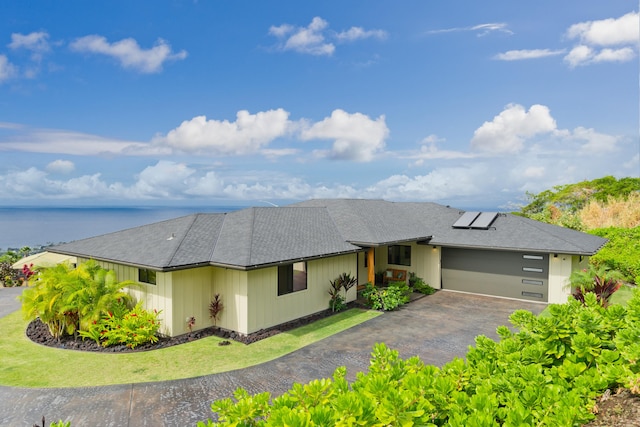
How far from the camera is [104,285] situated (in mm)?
11703

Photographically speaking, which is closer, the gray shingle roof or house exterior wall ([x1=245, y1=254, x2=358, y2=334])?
house exterior wall ([x1=245, y1=254, x2=358, y2=334])

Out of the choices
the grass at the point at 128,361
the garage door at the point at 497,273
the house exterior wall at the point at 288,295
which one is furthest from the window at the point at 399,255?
the grass at the point at 128,361

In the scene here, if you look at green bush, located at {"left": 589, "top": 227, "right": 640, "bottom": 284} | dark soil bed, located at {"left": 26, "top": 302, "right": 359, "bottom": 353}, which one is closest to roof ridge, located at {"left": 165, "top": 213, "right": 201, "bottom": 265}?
dark soil bed, located at {"left": 26, "top": 302, "right": 359, "bottom": 353}

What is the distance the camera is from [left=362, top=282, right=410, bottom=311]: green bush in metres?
15.3

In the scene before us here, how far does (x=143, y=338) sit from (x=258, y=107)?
75.9 ft

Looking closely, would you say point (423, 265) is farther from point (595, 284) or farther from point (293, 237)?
point (293, 237)

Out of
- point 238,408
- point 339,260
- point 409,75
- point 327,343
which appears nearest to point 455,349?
point 327,343

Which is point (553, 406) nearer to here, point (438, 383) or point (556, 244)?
point (438, 383)

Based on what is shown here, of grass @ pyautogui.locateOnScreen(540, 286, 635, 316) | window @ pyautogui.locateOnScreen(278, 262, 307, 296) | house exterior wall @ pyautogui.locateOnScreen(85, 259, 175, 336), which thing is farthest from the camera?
grass @ pyautogui.locateOnScreen(540, 286, 635, 316)

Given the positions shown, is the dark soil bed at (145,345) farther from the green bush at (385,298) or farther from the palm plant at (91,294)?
the green bush at (385,298)

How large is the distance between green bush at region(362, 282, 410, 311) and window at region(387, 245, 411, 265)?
3.95 metres

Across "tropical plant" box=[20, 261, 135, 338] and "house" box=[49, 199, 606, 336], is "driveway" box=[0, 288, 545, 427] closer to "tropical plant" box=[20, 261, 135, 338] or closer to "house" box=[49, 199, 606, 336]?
"tropical plant" box=[20, 261, 135, 338]

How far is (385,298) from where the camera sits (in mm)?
15422

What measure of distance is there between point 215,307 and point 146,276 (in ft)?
8.40
